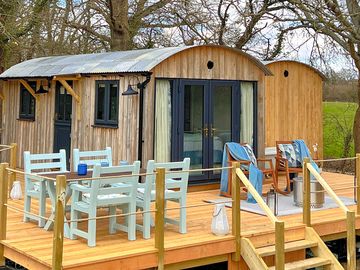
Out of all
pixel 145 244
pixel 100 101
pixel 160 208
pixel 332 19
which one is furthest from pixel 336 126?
pixel 160 208

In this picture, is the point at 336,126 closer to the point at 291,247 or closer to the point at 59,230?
the point at 291,247

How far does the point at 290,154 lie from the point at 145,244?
4114 mm

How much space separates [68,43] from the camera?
1631cm

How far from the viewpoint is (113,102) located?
8.32 m

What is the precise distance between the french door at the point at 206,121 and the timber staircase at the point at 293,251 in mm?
2502

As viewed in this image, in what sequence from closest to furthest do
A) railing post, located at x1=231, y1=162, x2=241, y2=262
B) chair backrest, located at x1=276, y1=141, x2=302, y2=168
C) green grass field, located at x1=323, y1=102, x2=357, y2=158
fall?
railing post, located at x1=231, y1=162, x2=241, y2=262 → chair backrest, located at x1=276, y1=141, x2=302, y2=168 → green grass field, located at x1=323, y1=102, x2=357, y2=158

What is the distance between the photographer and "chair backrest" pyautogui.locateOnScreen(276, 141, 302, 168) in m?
8.46

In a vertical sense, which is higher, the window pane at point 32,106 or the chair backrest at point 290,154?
the window pane at point 32,106

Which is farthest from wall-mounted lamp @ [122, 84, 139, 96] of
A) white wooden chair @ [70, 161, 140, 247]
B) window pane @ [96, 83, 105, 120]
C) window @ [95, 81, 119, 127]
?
white wooden chair @ [70, 161, 140, 247]

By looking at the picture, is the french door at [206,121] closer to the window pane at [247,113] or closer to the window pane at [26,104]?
the window pane at [247,113]

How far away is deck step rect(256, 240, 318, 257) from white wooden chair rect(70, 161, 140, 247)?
1454 mm

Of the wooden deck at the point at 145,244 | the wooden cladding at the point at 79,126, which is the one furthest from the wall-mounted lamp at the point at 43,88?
the wooden deck at the point at 145,244

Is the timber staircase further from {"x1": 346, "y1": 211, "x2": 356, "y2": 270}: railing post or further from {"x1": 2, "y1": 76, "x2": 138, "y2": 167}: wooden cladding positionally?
{"x1": 2, "y1": 76, "x2": 138, "y2": 167}: wooden cladding

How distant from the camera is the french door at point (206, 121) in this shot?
814 cm
